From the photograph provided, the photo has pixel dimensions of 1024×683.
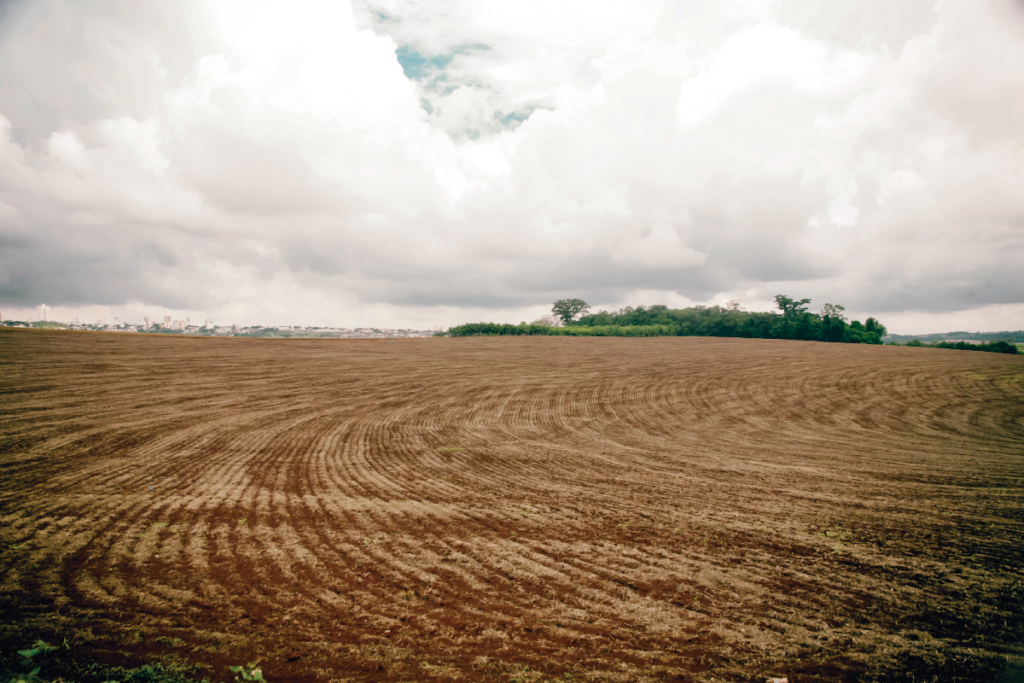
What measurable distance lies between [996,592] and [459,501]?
709 cm

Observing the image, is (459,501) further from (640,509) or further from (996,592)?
(996,592)

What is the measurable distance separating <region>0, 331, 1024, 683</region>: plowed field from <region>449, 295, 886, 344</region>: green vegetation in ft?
209

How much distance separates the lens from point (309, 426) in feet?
52.8

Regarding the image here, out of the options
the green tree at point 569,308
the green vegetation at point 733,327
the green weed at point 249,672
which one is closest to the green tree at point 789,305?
the green vegetation at point 733,327

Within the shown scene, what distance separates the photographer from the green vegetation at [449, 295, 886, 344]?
7725cm

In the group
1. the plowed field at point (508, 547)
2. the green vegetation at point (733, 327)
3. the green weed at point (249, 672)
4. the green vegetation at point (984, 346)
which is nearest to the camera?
the green weed at point (249, 672)

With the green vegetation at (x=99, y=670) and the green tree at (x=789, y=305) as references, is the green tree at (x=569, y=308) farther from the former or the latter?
the green vegetation at (x=99, y=670)

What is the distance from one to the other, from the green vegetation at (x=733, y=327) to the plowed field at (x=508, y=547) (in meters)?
63.6

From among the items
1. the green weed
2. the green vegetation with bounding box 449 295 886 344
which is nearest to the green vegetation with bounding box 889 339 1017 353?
the green vegetation with bounding box 449 295 886 344

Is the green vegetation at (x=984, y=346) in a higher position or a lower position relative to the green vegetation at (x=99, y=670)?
higher

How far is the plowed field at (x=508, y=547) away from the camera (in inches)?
158

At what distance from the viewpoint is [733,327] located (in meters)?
82.3

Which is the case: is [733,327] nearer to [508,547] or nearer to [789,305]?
[789,305]

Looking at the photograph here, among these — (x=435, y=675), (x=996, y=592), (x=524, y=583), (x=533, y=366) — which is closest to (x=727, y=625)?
(x=524, y=583)
